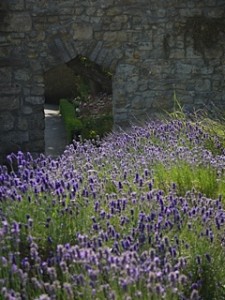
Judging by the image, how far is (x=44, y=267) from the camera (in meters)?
3.02

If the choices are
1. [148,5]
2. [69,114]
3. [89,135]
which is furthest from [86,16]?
[69,114]

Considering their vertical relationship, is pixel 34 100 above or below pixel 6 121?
above

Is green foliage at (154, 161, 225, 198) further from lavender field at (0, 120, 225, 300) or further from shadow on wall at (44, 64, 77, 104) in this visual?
shadow on wall at (44, 64, 77, 104)

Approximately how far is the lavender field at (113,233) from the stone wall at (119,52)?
12.0 feet

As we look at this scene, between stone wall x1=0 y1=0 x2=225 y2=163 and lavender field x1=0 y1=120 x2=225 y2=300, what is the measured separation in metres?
3.66

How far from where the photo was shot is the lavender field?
9.22 feet

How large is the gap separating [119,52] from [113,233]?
537cm

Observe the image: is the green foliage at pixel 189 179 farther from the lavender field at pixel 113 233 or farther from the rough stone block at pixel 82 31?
the rough stone block at pixel 82 31

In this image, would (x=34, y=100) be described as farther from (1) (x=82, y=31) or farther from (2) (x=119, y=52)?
(2) (x=119, y=52)

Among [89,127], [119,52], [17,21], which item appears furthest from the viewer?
[89,127]

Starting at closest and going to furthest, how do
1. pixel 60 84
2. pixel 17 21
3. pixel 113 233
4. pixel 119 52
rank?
1. pixel 113 233
2. pixel 17 21
3. pixel 119 52
4. pixel 60 84

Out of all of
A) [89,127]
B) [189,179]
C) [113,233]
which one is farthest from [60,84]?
[113,233]

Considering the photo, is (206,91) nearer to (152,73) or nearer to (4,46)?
(152,73)

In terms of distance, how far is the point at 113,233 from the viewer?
3.25 metres
